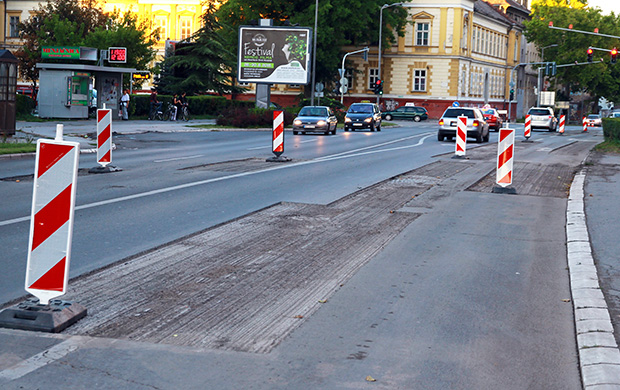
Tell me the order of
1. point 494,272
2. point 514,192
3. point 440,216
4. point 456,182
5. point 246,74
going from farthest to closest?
1. point 246,74
2. point 456,182
3. point 514,192
4. point 440,216
5. point 494,272

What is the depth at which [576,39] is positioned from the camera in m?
91.8

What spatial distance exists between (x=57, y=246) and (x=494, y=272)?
4.15 meters

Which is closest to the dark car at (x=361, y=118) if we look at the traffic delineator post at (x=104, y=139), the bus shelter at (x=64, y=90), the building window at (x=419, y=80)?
the bus shelter at (x=64, y=90)

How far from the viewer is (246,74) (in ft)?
166

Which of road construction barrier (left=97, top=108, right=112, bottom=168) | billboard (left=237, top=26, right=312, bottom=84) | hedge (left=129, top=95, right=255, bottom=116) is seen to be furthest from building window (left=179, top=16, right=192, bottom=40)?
road construction barrier (left=97, top=108, right=112, bottom=168)

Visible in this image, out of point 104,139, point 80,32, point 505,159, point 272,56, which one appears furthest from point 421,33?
point 505,159

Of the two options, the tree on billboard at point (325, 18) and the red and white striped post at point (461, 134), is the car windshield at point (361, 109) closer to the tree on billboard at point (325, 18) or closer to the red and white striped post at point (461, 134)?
the tree on billboard at point (325, 18)

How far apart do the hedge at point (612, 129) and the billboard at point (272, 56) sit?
19.3m

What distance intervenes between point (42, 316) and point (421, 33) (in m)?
79.8

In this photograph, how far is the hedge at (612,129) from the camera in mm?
33603

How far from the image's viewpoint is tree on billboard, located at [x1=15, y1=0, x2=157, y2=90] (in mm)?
58031

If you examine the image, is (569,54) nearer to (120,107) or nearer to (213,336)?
(120,107)

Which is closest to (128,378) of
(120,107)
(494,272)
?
(494,272)

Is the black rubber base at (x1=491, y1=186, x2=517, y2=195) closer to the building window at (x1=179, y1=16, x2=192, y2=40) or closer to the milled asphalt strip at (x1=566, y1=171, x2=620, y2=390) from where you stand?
the milled asphalt strip at (x1=566, y1=171, x2=620, y2=390)
